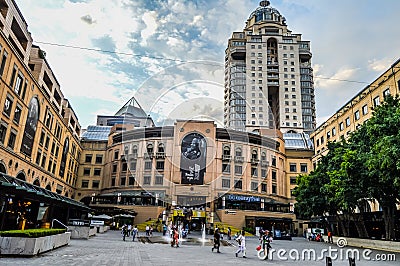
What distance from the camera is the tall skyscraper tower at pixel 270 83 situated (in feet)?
381

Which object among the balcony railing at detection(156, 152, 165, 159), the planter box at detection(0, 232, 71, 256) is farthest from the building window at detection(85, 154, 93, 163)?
the planter box at detection(0, 232, 71, 256)

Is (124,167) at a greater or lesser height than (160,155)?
lesser

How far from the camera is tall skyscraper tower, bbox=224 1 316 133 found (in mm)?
116081

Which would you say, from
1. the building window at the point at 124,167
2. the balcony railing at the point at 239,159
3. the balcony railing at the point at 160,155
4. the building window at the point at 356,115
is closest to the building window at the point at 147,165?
the balcony railing at the point at 160,155

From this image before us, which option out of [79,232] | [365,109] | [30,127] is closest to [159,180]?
[30,127]

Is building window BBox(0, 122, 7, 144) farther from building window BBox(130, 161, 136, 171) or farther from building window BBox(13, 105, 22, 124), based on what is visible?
building window BBox(130, 161, 136, 171)

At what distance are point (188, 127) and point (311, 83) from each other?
7253cm

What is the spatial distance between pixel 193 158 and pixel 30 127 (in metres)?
34.0

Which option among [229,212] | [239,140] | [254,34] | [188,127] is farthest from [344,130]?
[254,34]

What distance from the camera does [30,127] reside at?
3909 centimetres

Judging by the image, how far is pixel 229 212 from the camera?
193 ft

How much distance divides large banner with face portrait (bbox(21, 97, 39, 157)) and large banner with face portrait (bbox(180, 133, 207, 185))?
30962 millimetres

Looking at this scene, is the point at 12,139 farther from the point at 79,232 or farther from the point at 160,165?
the point at 160,165

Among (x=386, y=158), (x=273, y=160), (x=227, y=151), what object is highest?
(x=227, y=151)
